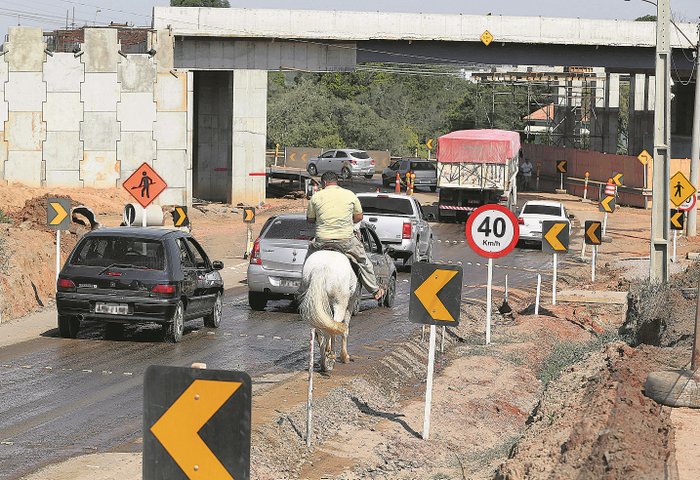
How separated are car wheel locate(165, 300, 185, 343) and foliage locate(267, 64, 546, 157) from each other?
7854 centimetres

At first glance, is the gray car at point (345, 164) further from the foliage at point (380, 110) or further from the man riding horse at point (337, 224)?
the man riding horse at point (337, 224)

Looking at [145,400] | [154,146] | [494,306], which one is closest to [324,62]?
[154,146]

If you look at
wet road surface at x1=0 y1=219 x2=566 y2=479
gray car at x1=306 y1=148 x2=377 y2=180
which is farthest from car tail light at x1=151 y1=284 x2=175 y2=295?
gray car at x1=306 y1=148 x2=377 y2=180

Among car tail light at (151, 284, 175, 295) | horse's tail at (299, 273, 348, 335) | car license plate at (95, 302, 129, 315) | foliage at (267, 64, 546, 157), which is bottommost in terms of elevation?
car license plate at (95, 302, 129, 315)

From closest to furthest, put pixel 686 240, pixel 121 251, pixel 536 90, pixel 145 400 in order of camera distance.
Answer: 1. pixel 145 400
2. pixel 121 251
3. pixel 686 240
4. pixel 536 90

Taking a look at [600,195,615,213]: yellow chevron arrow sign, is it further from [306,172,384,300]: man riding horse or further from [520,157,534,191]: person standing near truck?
[520,157,534,191]: person standing near truck

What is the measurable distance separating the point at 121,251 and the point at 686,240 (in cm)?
3313

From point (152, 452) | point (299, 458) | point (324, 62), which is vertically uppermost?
point (324, 62)

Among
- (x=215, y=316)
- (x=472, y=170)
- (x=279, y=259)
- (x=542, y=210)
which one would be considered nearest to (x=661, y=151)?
(x=279, y=259)

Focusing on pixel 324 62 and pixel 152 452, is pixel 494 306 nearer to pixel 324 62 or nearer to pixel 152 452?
pixel 152 452

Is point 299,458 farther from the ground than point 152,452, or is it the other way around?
point 152,452

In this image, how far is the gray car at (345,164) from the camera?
80438 mm

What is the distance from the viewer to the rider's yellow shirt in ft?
49.3

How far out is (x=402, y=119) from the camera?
122250 mm
